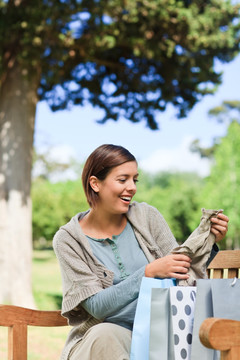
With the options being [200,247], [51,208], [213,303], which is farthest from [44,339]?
[51,208]

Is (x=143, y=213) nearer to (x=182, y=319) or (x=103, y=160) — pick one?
(x=103, y=160)

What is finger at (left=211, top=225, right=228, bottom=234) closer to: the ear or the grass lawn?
the ear

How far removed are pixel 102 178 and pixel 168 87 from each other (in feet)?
18.7

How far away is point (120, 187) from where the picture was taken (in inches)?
91.5

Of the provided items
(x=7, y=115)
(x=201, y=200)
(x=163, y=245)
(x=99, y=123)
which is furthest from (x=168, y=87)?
(x=201, y=200)

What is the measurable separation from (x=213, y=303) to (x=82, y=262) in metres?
0.70

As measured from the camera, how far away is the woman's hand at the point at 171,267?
6.65 ft

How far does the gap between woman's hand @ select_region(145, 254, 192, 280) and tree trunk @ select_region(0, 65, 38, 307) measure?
19.5 feet

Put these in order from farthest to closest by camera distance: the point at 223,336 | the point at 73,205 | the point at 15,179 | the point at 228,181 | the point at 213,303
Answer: the point at 73,205 < the point at 228,181 < the point at 15,179 < the point at 213,303 < the point at 223,336

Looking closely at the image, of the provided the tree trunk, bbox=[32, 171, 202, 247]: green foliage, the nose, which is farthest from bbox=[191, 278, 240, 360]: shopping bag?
bbox=[32, 171, 202, 247]: green foliage

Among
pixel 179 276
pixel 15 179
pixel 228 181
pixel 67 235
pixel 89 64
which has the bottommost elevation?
pixel 179 276

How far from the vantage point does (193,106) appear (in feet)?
26.5

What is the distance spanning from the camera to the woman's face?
233 centimetres

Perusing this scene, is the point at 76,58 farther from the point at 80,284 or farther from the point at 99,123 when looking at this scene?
the point at 80,284
